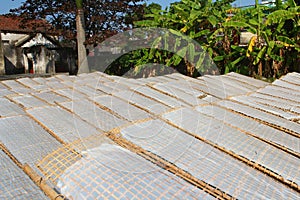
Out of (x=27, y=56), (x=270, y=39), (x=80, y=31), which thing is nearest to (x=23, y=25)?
(x=80, y=31)

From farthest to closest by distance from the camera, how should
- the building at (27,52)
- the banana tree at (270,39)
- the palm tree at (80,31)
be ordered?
the building at (27,52)
the palm tree at (80,31)
the banana tree at (270,39)

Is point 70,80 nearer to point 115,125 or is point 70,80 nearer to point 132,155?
point 115,125

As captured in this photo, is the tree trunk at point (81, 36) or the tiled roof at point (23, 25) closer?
the tree trunk at point (81, 36)

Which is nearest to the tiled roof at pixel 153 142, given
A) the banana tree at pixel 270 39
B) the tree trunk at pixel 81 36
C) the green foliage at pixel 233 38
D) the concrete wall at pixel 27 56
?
the banana tree at pixel 270 39

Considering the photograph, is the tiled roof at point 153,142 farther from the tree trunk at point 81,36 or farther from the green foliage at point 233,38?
the tree trunk at point 81,36

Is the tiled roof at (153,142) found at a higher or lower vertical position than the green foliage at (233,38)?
lower

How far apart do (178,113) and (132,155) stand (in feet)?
3.61

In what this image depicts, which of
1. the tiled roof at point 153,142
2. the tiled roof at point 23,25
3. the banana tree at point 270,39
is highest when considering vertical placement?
the tiled roof at point 23,25

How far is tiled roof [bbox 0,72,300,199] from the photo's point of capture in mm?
1598

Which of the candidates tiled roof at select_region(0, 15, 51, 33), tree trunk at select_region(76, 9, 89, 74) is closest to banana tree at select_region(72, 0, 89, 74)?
tree trunk at select_region(76, 9, 89, 74)

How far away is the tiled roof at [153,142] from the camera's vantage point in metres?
1.60

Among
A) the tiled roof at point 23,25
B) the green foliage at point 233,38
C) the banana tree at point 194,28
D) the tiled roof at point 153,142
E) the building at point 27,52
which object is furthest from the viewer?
the building at point 27,52

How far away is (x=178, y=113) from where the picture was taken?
290 centimetres

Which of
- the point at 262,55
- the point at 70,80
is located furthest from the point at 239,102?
the point at 262,55
